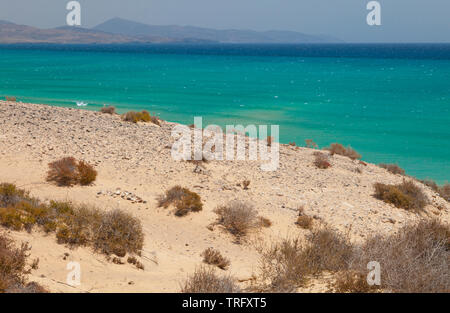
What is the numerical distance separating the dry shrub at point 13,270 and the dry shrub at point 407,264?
4.64m

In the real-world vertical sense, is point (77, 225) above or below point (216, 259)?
above

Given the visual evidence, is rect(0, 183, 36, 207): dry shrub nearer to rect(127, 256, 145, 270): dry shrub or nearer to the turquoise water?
rect(127, 256, 145, 270): dry shrub

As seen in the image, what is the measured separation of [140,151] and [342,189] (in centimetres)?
731

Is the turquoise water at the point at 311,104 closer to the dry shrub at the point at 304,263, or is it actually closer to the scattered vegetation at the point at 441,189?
the scattered vegetation at the point at 441,189

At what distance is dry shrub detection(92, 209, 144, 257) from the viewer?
266 inches

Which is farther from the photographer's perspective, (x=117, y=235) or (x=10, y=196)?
(x=10, y=196)

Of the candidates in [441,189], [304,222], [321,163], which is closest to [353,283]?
[304,222]

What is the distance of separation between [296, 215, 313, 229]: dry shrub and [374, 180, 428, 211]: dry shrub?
13.6 ft

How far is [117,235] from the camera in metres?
7.01

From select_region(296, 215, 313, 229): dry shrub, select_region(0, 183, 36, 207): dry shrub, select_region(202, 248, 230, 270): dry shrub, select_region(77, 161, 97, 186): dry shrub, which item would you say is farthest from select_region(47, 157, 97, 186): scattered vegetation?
select_region(296, 215, 313, 229): dry shrub

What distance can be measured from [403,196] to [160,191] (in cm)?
807

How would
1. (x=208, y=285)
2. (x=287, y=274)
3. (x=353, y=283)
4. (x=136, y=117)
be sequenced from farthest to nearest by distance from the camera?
(x=136, y=117), (x=287, y=274), (x=353, y=283), (x=208, y=285)

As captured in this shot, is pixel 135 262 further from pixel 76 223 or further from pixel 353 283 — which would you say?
pixel 353 283
